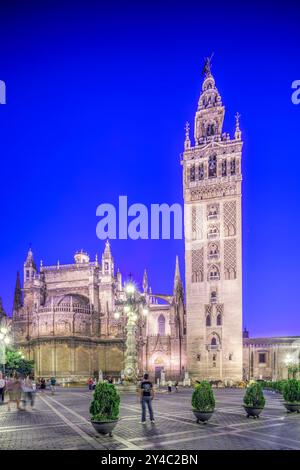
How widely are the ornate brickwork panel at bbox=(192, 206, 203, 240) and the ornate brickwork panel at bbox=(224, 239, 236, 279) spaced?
3.85m

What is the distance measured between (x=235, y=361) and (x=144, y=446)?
47.4 m

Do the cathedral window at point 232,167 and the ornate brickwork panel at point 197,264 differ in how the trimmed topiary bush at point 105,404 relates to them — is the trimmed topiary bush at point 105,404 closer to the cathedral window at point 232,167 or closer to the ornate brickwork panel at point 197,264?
the ornate brickwork panel at point 197,264

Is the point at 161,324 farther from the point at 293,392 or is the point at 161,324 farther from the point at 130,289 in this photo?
the point at 293,392

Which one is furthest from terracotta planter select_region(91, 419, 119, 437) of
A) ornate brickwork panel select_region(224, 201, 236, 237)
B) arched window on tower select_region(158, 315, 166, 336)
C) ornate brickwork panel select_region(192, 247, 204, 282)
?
arched window on tower select_region(158, 315, 166, 336)

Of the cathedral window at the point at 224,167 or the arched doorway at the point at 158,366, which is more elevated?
the cathedral window at the point at 224,167

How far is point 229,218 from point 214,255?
4.98 m

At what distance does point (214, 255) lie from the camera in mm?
58688

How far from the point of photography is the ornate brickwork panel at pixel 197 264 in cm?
5925

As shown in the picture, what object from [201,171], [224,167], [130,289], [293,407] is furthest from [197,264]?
[293,407]

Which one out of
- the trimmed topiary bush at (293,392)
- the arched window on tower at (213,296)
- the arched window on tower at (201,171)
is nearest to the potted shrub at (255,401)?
the trimmed topiary bush at (293,392)

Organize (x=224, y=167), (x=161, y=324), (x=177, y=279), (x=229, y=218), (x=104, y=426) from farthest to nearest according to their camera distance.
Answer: (x=161, y=324) → (x=177, y=279) → (x=224, y=167) → (x=229, y=218) → (x=104, y=426)

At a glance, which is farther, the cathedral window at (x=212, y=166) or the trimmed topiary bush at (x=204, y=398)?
the cathedral window at (x=212, y=166)
